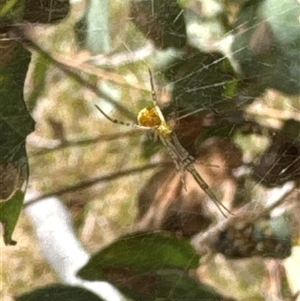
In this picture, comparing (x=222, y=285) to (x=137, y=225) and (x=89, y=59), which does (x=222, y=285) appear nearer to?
(x=137, y=225)

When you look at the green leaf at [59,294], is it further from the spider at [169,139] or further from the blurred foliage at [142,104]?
the spider at [169,139]

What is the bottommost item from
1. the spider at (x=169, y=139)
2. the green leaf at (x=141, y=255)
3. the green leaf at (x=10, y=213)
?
the green leaf at (x=141, y=255)

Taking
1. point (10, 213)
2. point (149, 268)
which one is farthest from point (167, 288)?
point (10, 213)

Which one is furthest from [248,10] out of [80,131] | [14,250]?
[14,250]

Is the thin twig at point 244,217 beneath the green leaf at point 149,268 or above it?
above

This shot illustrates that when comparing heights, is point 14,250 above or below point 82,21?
below

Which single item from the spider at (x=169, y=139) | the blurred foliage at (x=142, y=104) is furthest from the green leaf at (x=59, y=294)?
the spider at (x=169, y=139)

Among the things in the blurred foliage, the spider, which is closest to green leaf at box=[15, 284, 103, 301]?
the blurred foliage
